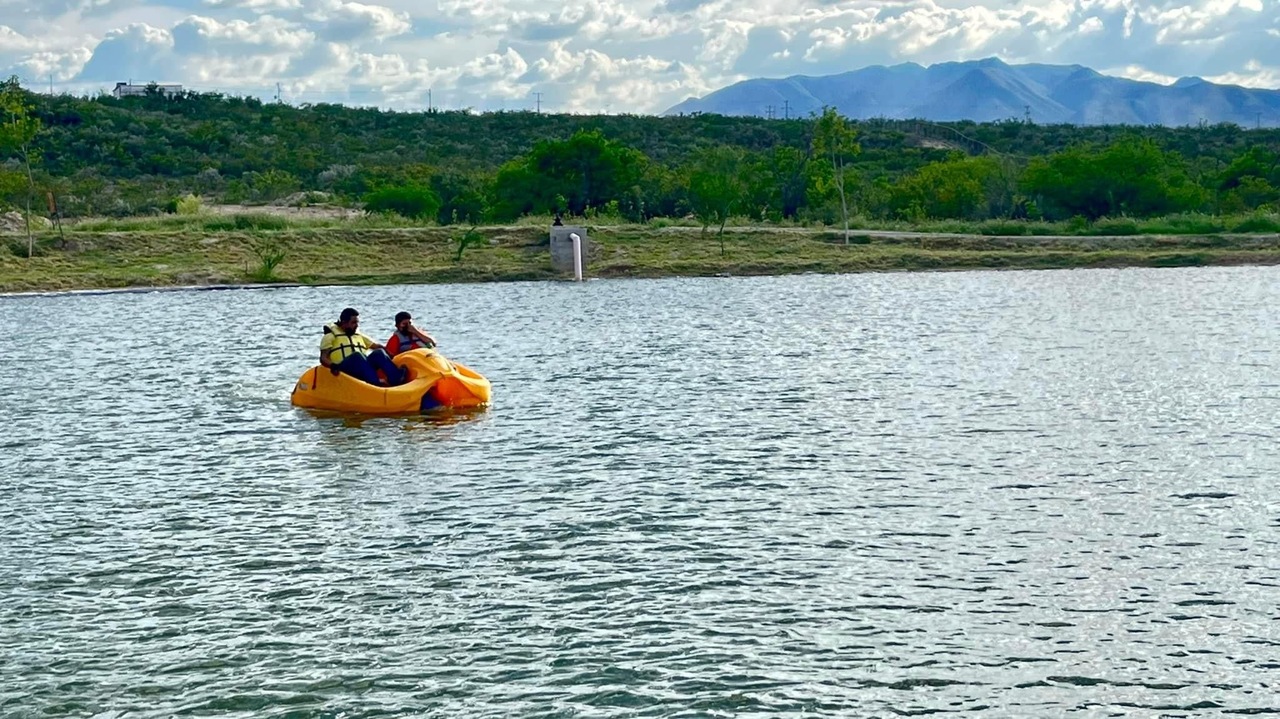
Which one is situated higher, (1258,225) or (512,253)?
(1258,225)

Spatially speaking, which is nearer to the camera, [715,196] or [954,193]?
[715,196]

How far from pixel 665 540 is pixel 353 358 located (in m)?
9.54

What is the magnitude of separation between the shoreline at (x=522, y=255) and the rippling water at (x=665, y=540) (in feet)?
71.2

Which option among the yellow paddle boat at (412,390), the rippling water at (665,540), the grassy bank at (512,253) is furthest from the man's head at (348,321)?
the grassy bank at (512,253)

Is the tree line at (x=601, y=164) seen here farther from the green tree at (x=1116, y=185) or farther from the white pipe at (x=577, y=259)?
the white pipe at (x=577, y=259)

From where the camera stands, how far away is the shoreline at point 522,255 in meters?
50.7

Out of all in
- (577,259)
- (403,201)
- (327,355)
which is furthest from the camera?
(403,201)

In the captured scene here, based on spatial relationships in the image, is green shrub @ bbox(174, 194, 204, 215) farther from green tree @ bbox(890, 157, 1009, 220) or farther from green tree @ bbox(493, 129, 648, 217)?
green tree @ bbox(890, 157, 1009, 220)

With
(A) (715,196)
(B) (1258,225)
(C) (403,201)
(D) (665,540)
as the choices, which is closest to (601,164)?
(C) (403,201)

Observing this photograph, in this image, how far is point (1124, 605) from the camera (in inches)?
480

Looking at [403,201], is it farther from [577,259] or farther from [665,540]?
[665,540]

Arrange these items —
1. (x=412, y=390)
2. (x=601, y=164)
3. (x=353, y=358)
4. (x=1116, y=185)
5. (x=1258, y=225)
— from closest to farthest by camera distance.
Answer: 1. (x=412, y=390)
2. (x=353, y=358)
3. (x=1258, y=225)
4. (x=1116, y=185)
5. (x=601, y=164)

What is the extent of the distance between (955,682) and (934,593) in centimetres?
205

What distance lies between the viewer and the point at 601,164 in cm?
6675
